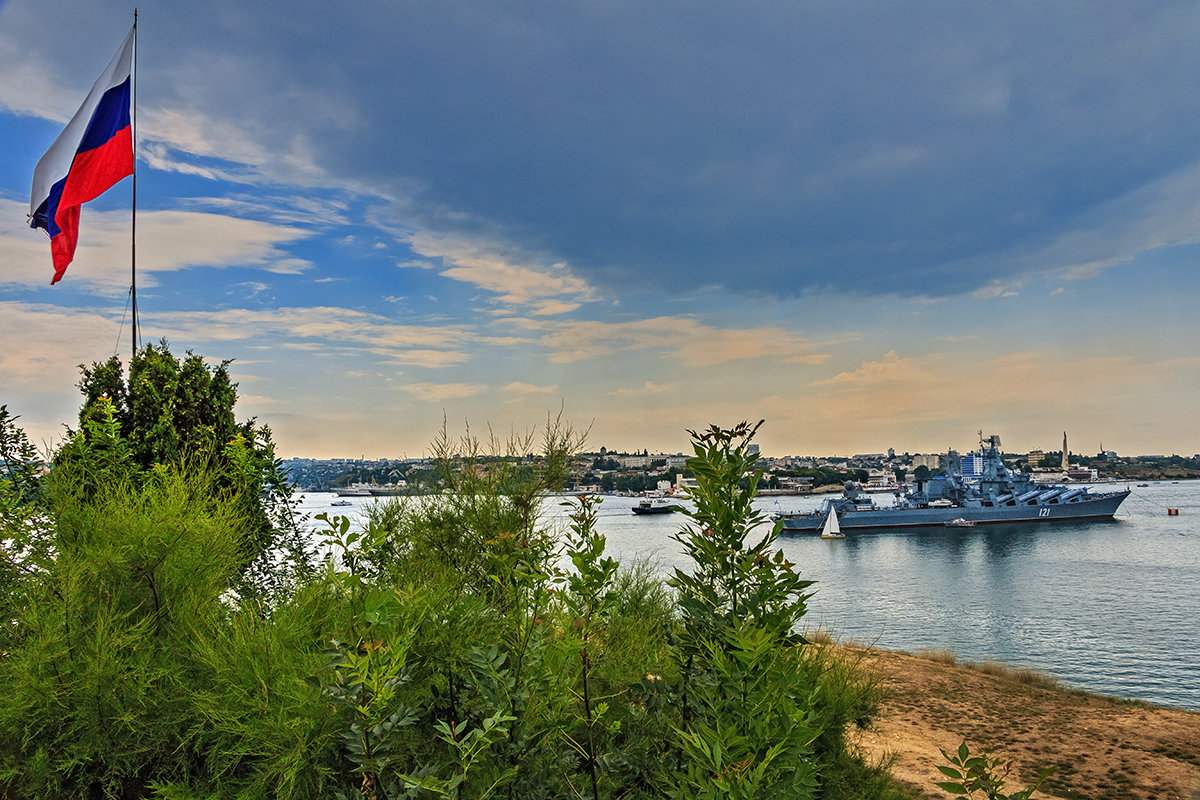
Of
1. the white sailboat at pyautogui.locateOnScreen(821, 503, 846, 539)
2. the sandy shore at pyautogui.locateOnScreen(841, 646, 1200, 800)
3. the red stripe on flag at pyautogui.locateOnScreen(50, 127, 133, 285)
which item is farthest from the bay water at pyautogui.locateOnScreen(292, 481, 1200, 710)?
the red stripe on flag at pyautogui.locateOnScreen(50, 127, 133, 285)

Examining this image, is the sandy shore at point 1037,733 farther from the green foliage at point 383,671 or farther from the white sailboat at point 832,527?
the white sailboat at point 832,527

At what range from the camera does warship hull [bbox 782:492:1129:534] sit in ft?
196

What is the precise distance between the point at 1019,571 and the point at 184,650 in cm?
4824

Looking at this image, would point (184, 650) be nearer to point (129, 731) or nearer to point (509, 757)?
point (129, 731)

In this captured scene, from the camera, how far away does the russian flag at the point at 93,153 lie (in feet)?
30.0

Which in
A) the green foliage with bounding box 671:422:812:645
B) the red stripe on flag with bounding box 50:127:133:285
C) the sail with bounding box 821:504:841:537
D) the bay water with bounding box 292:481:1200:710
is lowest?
the bay water with bounding box 292:481:1200:710

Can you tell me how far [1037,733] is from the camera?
45.4 feet

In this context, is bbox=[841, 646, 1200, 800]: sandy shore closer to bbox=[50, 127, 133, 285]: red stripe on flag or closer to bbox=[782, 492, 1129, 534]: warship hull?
bbox=[50, 127, 133, 285]: red stripe on flag

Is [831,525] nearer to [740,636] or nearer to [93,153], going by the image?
[93,153]

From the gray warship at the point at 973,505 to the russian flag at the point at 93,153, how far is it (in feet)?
183

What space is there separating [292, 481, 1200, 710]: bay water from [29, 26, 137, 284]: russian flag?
517 cm

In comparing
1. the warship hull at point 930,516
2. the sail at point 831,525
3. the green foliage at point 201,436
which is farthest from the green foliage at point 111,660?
the warship hull at point 930,516

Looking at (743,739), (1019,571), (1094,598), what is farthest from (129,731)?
(1019,571)

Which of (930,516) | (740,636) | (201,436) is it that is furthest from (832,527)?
(740,636)
